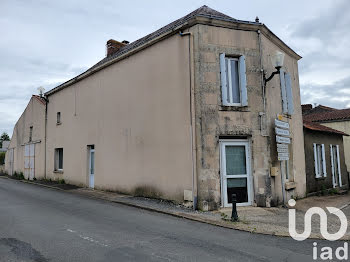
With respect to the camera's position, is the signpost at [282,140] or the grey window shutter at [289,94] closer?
the signpost at [282,140]

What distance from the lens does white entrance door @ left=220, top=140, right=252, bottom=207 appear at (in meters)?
9.64

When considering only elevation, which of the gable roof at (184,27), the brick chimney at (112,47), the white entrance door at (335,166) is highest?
the brick chimney at (112,47)

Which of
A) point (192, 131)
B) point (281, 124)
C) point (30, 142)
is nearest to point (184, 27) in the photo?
point (192, 131)

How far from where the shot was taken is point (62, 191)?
13.8 metres

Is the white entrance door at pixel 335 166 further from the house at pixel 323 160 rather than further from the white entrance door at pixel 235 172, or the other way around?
the white entrance door at pixel 235 172

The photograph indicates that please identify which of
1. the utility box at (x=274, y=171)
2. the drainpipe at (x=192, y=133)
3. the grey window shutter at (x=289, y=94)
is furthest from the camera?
the grey window shutter at (x=289, y=94)

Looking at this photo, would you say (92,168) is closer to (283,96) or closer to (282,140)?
(282,140)

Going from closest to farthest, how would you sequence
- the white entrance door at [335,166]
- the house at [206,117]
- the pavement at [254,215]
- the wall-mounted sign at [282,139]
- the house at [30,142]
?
the pavement at [254,215] < the house at [206,117] < the wall-mounted sign at [282,139] < the white entrance door at [335,166] < the house at [30,142]

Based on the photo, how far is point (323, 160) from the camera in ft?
49.2

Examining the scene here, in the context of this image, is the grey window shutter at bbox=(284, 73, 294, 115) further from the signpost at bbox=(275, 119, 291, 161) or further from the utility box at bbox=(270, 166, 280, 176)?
the utility box at bbox=(270, 166, 280, 176)

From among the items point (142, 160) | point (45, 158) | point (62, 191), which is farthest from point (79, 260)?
point (45, 158)

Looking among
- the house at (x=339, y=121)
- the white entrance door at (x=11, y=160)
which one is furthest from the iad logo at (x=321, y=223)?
the white entrance door at (x=11, y=160)

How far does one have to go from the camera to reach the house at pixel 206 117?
31.5 ft

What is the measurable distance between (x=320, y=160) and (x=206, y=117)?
8.50 metres
